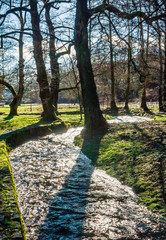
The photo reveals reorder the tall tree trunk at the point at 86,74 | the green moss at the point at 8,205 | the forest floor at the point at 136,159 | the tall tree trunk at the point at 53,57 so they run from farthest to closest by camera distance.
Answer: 1. the tall tree trunk at the point at 53,57
2. the tall tree trunk at the point at 86,74
3. the forest floor at the point at 136,159
4. the green moss at the point at 8,205

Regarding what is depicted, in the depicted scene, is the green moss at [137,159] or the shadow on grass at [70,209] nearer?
the shadow on grass at [70,209]

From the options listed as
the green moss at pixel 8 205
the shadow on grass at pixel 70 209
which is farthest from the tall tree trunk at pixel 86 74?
the green moss at pixel 8 205

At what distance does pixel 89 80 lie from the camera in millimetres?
10023

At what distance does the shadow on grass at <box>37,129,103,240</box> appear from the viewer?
3.39m

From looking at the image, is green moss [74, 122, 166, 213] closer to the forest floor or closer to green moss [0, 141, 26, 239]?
the forest floor

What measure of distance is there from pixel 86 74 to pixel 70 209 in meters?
7.10

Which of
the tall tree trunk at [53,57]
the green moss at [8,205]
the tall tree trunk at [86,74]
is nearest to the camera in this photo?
the green moss at [8,205]

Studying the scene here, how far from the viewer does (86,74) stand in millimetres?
9992

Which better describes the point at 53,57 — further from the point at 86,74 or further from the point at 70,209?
the point at 70,209

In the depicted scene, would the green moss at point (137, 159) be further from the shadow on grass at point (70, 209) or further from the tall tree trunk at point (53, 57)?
the tall tree trunk at point (53, 57)

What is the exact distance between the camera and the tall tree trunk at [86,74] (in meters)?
9.41

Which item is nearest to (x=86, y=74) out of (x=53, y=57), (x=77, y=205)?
(x=53, y=57)

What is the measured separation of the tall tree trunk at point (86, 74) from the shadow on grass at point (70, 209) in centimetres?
415

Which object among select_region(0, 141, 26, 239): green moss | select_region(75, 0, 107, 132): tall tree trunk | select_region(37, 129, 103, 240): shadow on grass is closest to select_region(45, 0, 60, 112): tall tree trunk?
select_region(75, 0, 107, 132): tall tree trunk
